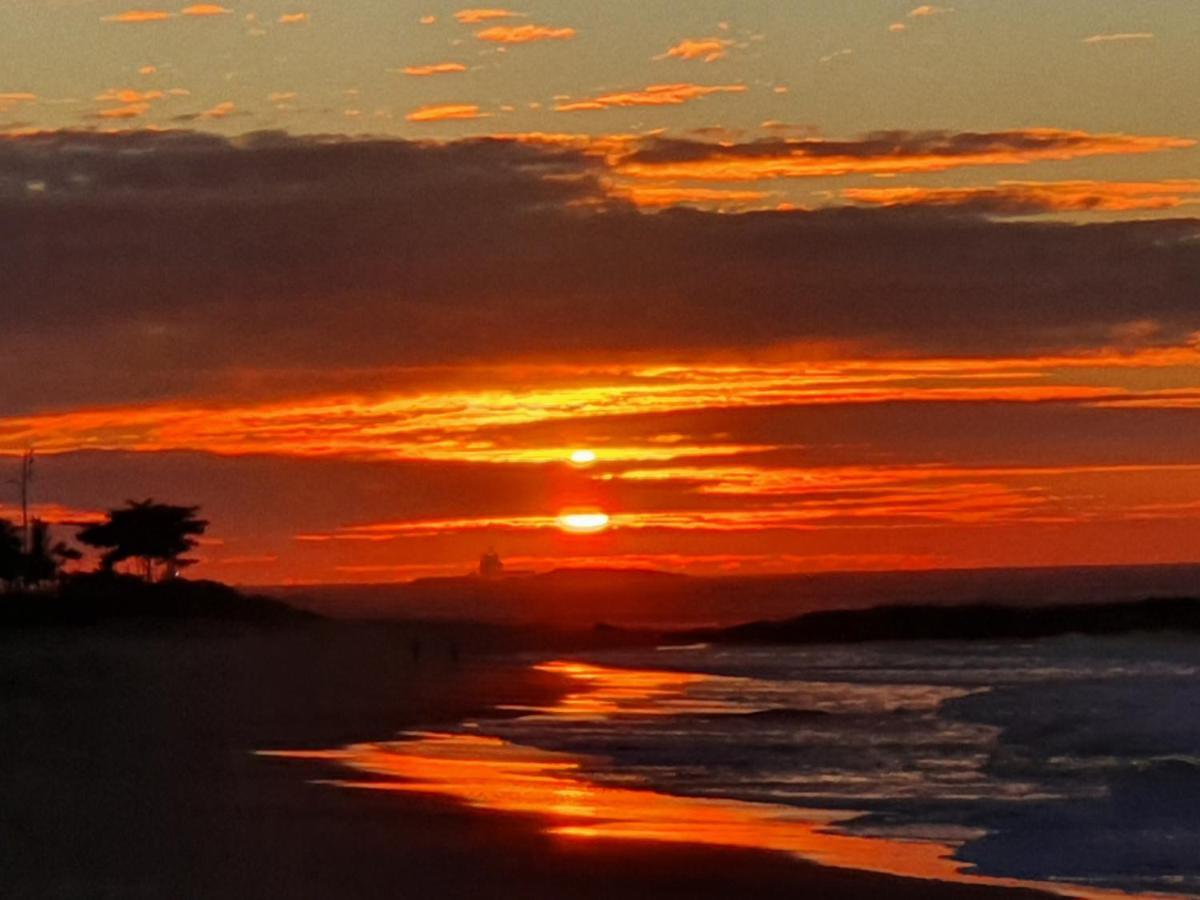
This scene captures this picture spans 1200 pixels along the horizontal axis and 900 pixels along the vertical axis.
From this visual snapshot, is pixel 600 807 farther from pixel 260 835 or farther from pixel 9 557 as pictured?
pixel 9 557

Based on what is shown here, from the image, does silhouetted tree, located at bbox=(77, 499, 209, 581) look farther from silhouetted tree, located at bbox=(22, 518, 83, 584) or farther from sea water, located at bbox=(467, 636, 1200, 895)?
sea water, located at bbox=(467, 636, 1200, 895)

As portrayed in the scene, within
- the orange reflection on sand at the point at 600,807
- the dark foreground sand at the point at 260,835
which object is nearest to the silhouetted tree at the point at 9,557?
the dark foreground sand at the point at 260,835

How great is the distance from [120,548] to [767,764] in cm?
7911

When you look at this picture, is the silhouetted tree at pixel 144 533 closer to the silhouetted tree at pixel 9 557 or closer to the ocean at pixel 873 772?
the silhouetted tree at pixel 9 557

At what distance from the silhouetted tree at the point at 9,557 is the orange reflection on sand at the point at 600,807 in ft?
199

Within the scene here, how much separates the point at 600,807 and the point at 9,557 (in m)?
74.6

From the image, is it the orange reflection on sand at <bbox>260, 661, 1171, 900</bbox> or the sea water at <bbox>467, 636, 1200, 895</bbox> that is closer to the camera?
the orange reflection on sand at <bbox>260, 661, 1171, 900</bbox>

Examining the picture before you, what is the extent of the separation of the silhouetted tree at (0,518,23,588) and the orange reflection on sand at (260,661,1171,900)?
199 ft

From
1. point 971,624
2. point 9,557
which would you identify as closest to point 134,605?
point 9,557

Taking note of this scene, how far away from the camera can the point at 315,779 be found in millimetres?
27109

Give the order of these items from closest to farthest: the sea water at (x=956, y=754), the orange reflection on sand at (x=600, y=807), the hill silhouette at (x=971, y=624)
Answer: the orange reflection on sand at (x=600, y=807), the sea water at (x=956, y=754), the hill silhouette at (x=971, y=624)

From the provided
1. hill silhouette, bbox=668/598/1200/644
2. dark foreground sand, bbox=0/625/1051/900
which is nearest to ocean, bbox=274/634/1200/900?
dark foreground sand, bbox=0/625/1051/900

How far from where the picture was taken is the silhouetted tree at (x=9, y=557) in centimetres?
Answer: 9375

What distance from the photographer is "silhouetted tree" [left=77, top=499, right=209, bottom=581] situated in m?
103
